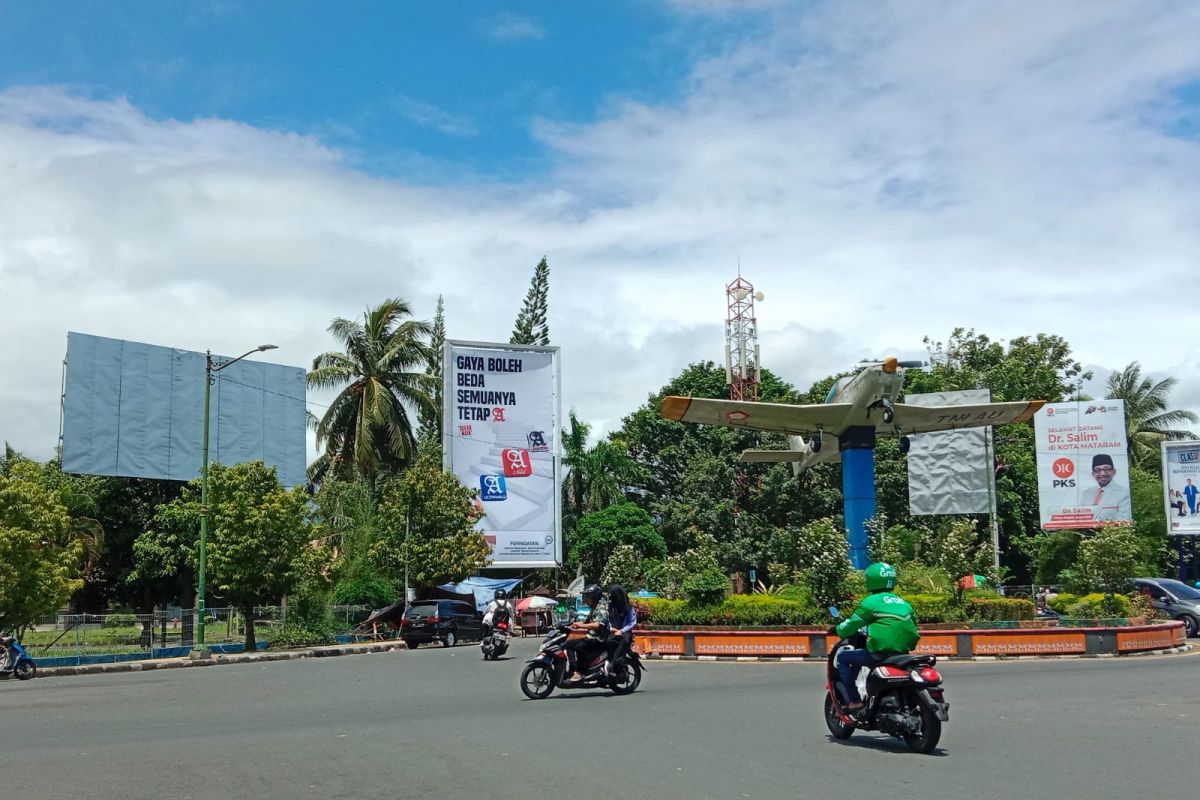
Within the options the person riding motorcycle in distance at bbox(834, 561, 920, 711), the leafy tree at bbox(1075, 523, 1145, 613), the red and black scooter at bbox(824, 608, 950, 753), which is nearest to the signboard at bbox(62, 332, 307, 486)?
the leafy tree at bbox(1075, 523, 1145, 613)

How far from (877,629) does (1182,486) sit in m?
43.4

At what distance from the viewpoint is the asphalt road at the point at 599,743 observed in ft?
25.8

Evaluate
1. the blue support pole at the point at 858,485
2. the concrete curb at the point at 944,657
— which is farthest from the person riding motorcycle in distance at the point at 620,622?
Result: the blue support pole at the point at 858,485

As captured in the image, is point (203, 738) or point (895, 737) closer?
point (895, 737)

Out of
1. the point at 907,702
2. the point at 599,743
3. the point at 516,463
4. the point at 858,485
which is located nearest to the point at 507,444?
the point at 516,463

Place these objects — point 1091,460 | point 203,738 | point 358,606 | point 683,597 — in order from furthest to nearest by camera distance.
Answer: point 1091,460 → point 358,606 → point 683,597 → point 203,738

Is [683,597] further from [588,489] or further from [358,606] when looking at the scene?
[588,489]

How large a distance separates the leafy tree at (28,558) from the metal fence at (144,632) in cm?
99

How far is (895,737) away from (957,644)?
13296 mm

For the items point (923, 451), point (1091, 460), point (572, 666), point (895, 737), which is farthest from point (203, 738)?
point (1091, 460)

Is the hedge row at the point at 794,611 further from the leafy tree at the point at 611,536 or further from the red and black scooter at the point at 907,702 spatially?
the leafy tree at the point at 611,536

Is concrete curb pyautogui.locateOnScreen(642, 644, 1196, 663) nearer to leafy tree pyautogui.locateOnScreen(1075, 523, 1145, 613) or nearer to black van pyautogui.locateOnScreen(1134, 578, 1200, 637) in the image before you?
leafy tree pyautogui.locateOnScreen(1075, 523, 1145, 613)

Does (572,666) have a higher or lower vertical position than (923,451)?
lower

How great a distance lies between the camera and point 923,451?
45.2m
